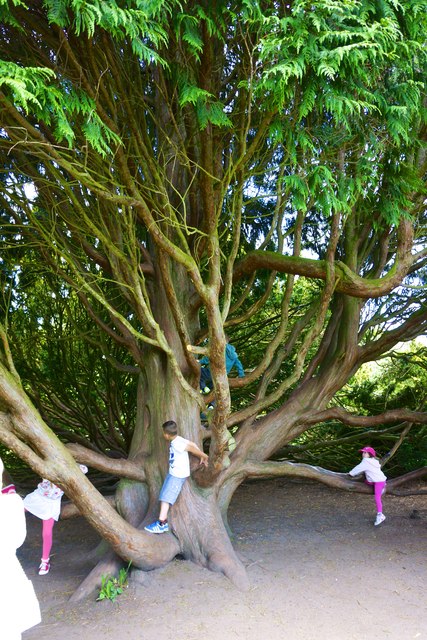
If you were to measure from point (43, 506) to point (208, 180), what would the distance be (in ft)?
11.2

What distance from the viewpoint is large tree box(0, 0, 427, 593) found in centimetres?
346

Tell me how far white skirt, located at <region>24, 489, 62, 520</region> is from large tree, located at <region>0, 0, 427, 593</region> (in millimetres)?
591

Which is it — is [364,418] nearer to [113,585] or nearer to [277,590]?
[277,590]

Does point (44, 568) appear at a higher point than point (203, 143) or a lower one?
lower

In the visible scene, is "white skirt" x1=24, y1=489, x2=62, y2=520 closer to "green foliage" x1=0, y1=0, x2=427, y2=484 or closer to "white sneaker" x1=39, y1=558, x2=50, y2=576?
"white sneaker" x1=39, y1=558, x2=50, y2=576

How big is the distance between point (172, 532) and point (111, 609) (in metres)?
0.93

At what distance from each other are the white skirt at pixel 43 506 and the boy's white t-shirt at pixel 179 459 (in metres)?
1.16

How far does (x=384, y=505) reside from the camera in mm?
7410

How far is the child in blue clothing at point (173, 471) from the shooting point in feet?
17.0

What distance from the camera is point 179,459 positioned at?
17.3 feet

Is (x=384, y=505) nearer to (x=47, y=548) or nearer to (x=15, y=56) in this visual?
(x=47, y=548)

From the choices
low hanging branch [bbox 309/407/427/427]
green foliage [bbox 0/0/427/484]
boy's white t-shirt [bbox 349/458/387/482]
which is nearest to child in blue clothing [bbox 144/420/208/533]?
green foliage [bbox 0/0/427/484]

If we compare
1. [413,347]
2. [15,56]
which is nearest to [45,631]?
[15,56]

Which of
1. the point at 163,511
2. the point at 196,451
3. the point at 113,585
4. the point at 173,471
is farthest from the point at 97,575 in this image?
the point at 196,451
